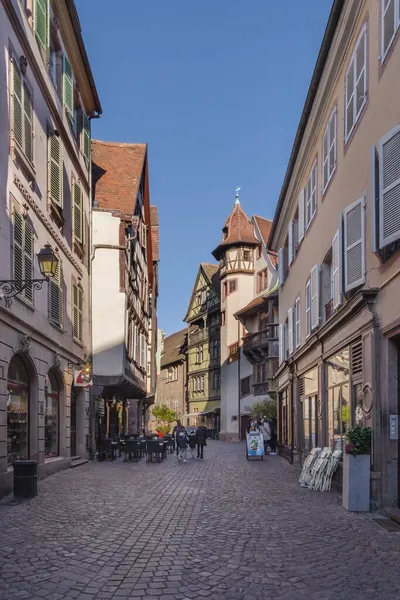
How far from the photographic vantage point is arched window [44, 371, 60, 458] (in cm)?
1967

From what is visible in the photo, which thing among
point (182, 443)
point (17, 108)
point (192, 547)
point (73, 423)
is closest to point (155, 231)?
point (182, 443)

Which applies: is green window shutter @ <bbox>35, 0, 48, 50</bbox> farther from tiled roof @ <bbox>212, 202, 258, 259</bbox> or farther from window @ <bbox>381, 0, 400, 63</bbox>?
tiled roof @ <bbox>212, 202, 258, 259</bbox>

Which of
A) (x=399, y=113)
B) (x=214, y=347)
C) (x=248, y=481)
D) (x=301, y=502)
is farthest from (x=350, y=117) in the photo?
(x=214, y=347)

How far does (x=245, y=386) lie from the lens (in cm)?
5700

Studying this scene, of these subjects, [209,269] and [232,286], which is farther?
[209,269]

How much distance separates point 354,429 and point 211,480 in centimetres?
723

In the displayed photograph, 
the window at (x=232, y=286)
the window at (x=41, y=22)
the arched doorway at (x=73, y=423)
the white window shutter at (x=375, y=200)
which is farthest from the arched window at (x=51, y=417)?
the window at (x=232, y=286)

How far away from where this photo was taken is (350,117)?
553 inches

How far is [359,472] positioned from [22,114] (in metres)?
10.3

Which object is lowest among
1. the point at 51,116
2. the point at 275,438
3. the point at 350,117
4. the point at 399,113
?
the point at 275,438

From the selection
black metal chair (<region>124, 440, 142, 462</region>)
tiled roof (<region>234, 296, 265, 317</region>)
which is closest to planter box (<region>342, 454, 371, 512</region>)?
black metal chair (<region>124, 440, 142, 462</region>)

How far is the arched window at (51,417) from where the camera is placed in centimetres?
1967

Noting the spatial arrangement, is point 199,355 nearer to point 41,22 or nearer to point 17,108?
point 41,22

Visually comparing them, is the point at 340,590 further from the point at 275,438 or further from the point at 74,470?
the point at 275,438
